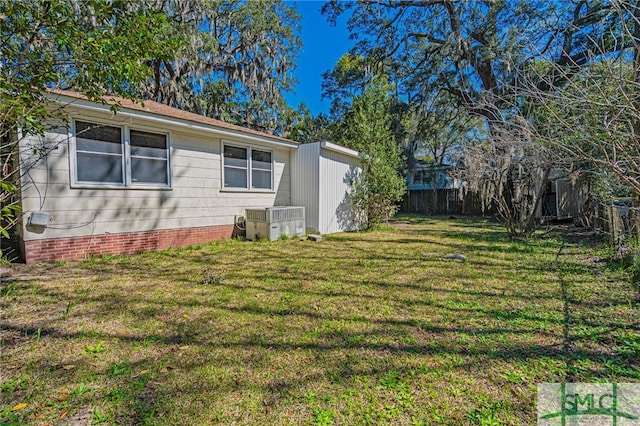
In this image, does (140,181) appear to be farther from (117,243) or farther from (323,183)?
(323,183)

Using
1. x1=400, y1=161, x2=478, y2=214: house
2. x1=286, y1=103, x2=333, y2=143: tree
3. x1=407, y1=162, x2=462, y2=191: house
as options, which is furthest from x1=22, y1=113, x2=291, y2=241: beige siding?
x1=286, y1=103, x2=333, y2=143: tree

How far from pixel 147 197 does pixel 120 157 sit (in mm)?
919

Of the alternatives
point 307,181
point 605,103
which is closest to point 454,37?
point 307,181

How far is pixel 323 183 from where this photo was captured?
8430 mm

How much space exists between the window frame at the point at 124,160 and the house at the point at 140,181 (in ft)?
0.06

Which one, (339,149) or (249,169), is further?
(339,149)

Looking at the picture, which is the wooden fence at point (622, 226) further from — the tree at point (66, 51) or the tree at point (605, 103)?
the tree at point (66, 51)

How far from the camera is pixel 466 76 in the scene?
12.6 metres

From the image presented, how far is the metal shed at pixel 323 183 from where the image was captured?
8.34 m

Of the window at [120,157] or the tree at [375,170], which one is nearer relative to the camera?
the window at [120,157]

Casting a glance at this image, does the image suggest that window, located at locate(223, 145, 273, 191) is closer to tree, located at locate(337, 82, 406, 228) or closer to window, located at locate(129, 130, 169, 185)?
window, located at locate(129, 130, 169, 185)

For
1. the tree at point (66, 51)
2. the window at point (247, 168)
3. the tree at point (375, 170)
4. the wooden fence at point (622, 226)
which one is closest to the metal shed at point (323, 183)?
the tree at point (375, 170)

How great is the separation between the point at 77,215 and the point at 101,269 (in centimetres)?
127

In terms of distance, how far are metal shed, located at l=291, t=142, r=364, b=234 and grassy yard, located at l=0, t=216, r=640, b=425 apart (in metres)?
3.87
